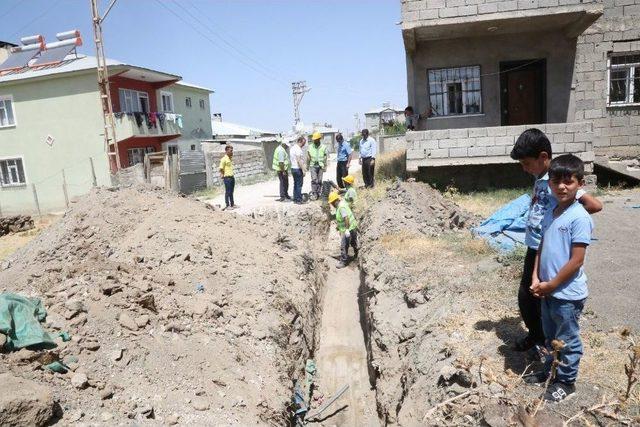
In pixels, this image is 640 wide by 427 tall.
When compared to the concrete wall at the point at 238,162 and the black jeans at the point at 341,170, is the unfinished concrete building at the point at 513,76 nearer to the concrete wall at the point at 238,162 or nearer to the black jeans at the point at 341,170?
the black jeans at the point at 341,170

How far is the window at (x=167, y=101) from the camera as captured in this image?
79.0 feet

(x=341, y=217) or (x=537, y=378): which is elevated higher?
(x=341, y=217)

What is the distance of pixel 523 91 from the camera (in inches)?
500

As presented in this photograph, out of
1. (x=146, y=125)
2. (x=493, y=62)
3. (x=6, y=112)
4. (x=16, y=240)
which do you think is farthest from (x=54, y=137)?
(x=493, y=62)

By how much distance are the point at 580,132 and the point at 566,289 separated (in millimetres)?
8699

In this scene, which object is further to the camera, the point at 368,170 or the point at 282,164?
the point at 368,170

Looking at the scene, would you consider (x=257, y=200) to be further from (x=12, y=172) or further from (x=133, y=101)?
(x=12, y=172)

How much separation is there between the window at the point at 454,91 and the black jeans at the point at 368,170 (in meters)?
2.30

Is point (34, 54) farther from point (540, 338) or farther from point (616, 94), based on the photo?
point (540, 338)

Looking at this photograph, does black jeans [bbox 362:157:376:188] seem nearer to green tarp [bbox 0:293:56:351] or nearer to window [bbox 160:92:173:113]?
green tarp [bbox 0:293:56:351]

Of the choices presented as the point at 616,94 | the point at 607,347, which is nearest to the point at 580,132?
the point at 616,94

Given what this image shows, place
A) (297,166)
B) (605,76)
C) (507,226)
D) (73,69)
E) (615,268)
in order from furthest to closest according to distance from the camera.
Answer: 1. (73,69)
2. (297,166)
3. (605,76)
4. (507,226)
5. (615,268)

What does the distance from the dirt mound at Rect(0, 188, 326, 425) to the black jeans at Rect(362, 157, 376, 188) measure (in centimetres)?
381

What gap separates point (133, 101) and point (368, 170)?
1401cm
